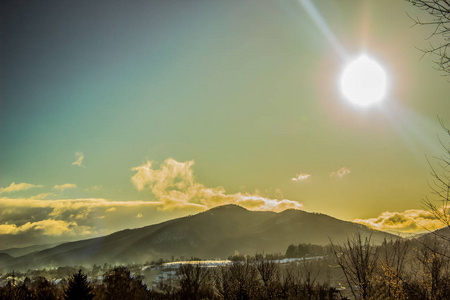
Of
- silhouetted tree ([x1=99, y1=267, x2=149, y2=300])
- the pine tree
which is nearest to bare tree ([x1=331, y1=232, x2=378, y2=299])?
the pine tree

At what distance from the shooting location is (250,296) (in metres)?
33.9

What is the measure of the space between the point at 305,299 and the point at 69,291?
2539cm

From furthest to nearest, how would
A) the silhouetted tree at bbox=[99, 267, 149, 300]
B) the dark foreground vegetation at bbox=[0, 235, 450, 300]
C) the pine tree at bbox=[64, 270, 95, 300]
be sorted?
the silhouetted tree at bbox=[99, 267, 149, 300] → the pine tree at bbox=[64, 270, 95, 300] → the dark foreground vegetation at bbox=[0, 235, 450, 300]

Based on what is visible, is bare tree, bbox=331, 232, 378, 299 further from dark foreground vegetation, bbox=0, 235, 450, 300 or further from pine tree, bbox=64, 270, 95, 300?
pine tree, bbox=64, 270, 95, 300

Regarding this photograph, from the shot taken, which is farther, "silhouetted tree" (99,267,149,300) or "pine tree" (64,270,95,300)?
"silhouetted tree" (99,267,149,300)

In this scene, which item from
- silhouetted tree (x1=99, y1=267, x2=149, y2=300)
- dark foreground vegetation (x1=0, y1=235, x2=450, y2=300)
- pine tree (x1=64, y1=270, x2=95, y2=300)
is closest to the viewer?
dark foreground vegetation (x1=0, y1=235, x2=450, y2=300)

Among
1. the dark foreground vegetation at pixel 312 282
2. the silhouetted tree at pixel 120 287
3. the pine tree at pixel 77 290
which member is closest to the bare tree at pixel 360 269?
the dark foreground vegetation at pixel 312 282

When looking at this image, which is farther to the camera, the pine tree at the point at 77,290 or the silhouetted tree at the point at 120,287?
the silhouetted tree at the point at 120,287

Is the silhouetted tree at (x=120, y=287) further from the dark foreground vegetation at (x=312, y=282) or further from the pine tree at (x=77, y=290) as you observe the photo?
the pine tree at (x=77, y=290)

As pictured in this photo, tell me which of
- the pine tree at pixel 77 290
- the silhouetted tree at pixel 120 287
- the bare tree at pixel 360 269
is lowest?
the silhouetted tree at pixel 120 287

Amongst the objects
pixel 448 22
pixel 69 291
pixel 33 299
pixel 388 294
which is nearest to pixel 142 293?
pixel 33 299

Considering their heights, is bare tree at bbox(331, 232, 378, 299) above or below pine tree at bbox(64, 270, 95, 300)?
above

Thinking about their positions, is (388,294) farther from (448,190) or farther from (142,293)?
(142,293)

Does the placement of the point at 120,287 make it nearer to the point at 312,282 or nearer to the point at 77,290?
the point at 77,290
